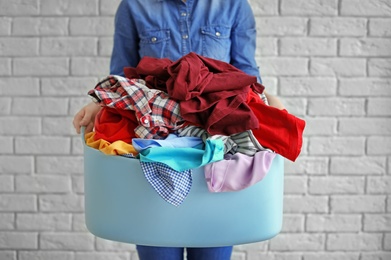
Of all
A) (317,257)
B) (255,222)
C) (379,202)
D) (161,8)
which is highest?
(161,8)

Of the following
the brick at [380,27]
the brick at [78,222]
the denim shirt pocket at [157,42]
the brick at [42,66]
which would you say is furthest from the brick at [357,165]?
the brick at [42,66]

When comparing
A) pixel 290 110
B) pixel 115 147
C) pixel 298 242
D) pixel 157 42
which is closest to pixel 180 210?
pixel 115 147

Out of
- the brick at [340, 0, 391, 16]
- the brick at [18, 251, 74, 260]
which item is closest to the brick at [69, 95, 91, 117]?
the brick at [18, 251, 74, 260]

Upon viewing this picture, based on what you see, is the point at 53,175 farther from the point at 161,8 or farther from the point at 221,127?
the point at 221,127

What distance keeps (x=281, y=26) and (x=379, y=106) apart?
474mm

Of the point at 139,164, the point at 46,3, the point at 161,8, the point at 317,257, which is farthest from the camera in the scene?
the point at 317,257

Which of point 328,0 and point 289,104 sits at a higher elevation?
point 328,0

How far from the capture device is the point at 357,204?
6.30 feet

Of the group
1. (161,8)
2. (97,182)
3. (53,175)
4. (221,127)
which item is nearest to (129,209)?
(97,182)

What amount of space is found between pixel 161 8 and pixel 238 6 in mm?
219

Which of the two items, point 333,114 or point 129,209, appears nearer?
point 129,209

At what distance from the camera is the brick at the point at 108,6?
1.81 m

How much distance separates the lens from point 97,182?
0.98m

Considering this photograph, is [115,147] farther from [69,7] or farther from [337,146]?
[337,146]
